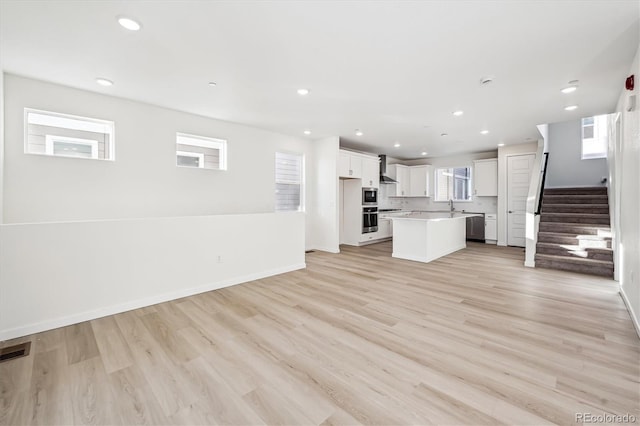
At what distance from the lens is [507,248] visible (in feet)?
23.1

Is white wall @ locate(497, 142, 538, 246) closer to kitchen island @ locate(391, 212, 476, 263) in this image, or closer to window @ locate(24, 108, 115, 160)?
kitchen island @ locate(391, 212, 476, 263)

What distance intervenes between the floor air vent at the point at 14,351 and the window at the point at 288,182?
4.17 metres

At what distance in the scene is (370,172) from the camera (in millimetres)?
7613

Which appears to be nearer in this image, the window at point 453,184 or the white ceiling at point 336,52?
the white ceiling at point 336,52

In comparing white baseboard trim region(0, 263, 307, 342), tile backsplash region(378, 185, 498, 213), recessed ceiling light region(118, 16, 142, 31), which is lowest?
white baseboard trim region(0, 263, 307, 342)

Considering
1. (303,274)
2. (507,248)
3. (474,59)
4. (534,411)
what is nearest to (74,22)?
(474,59)

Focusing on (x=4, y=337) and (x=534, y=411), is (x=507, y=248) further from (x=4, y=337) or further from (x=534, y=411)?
(x=4, y=337)

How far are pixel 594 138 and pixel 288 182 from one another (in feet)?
26.2

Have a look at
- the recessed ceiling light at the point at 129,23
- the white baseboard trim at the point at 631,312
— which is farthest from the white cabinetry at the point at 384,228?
the recessed ceiling light at the point at 129,23

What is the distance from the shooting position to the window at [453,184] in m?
8.67

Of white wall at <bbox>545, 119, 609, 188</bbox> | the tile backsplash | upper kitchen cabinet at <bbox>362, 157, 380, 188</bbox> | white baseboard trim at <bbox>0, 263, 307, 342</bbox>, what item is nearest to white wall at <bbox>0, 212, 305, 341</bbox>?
white baseboard trim at <bbox>0, 263, 307, 342</bbox>

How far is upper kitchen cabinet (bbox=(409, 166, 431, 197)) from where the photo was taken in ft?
29.7

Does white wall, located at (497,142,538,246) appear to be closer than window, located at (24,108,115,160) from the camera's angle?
No

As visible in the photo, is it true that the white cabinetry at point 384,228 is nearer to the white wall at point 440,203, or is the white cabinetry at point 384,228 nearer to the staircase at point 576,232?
the white wall at point 440,203
